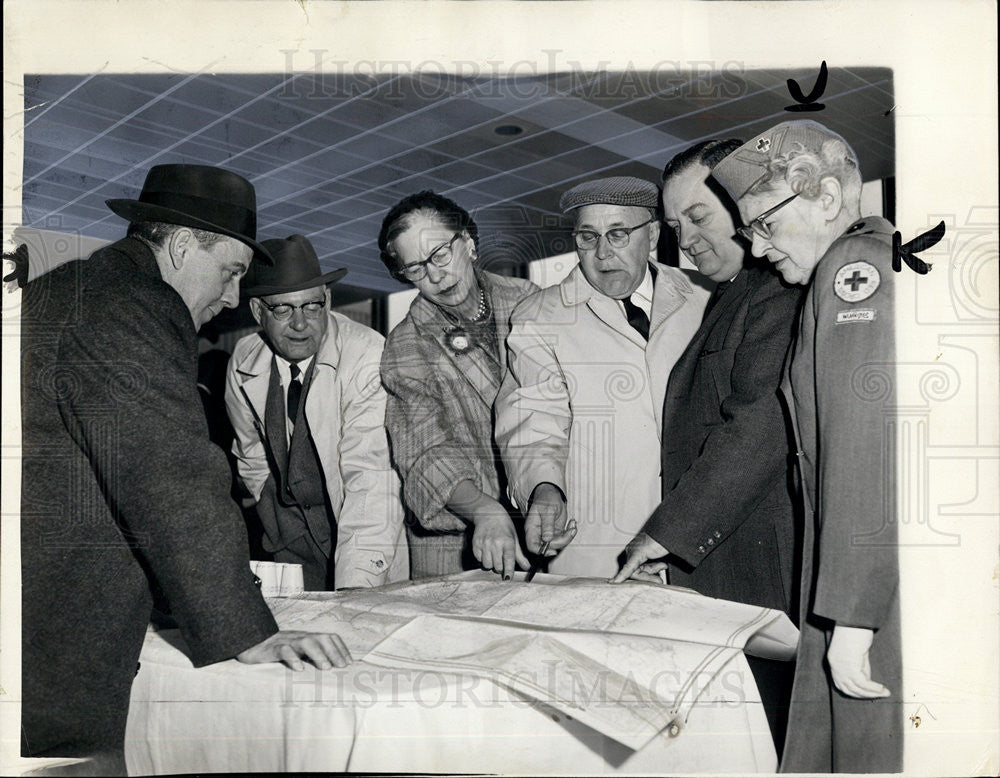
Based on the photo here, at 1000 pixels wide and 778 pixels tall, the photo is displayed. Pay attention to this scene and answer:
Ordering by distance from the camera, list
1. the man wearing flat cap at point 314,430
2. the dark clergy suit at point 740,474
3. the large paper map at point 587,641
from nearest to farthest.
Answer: the large paper map at point 587,641 → the dark clergy suit at point 740,474 → the man wearing flat cap at point 314,430

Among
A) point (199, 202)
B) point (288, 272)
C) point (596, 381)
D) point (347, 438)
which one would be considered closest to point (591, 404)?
point (596, 381)

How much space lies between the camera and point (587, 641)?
86.6 inches

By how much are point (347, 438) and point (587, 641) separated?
884 millimetres

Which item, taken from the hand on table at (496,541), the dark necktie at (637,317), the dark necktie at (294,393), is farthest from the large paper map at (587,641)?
the dark necktie at (637,317)

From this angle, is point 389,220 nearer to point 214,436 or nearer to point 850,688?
point 214,436

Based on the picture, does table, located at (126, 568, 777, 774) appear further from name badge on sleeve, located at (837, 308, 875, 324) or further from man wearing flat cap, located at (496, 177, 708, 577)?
name badge on sleeve, located at (837, 308, 875, 324)

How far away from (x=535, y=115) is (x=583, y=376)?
2.49ft

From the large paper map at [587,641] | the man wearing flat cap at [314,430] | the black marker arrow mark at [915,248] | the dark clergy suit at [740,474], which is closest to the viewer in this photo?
the large paper map at [587,641]

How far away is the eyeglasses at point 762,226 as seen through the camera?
237cm

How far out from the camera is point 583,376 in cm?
257

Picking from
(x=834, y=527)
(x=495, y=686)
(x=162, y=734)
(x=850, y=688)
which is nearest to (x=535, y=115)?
(x=834, y=527)

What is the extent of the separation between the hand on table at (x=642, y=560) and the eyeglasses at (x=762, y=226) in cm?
85

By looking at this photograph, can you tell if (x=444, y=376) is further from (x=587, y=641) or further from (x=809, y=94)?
(x=809, y=94)

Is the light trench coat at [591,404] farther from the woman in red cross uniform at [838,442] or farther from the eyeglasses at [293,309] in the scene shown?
the eyeglasses at [293,309]
